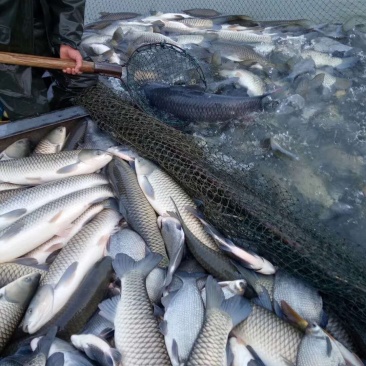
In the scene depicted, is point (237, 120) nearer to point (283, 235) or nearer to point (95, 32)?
point (283, 235)

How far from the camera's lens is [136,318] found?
2205 mm

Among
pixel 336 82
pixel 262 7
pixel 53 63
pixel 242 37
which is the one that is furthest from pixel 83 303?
pixel 262 7

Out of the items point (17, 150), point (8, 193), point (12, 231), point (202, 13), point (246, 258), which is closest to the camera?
point (246, 258)

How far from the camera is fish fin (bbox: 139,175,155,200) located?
303cm

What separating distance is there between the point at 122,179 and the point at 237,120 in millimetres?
1329

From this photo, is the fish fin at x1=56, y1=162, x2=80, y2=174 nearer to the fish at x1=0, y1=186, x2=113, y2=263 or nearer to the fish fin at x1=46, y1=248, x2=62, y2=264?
the fish at x1=0, y1=186, x2=113, y2=263

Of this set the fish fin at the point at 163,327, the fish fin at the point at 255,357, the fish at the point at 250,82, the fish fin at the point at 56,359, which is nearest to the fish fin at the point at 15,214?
the fish fin at the point at 56,359

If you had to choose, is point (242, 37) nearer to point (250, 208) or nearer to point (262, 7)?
point (262, 7)

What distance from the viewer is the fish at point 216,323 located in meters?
2.02

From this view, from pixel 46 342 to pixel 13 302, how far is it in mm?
369

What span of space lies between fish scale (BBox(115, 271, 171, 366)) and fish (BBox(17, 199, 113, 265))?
26.0 inches

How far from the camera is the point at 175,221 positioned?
2828mm

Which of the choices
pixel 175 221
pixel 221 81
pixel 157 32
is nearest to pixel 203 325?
pixel 175 221

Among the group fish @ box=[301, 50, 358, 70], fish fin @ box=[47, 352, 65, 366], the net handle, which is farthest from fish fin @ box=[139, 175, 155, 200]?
fish @ box=[301, 50, 358, 70]
